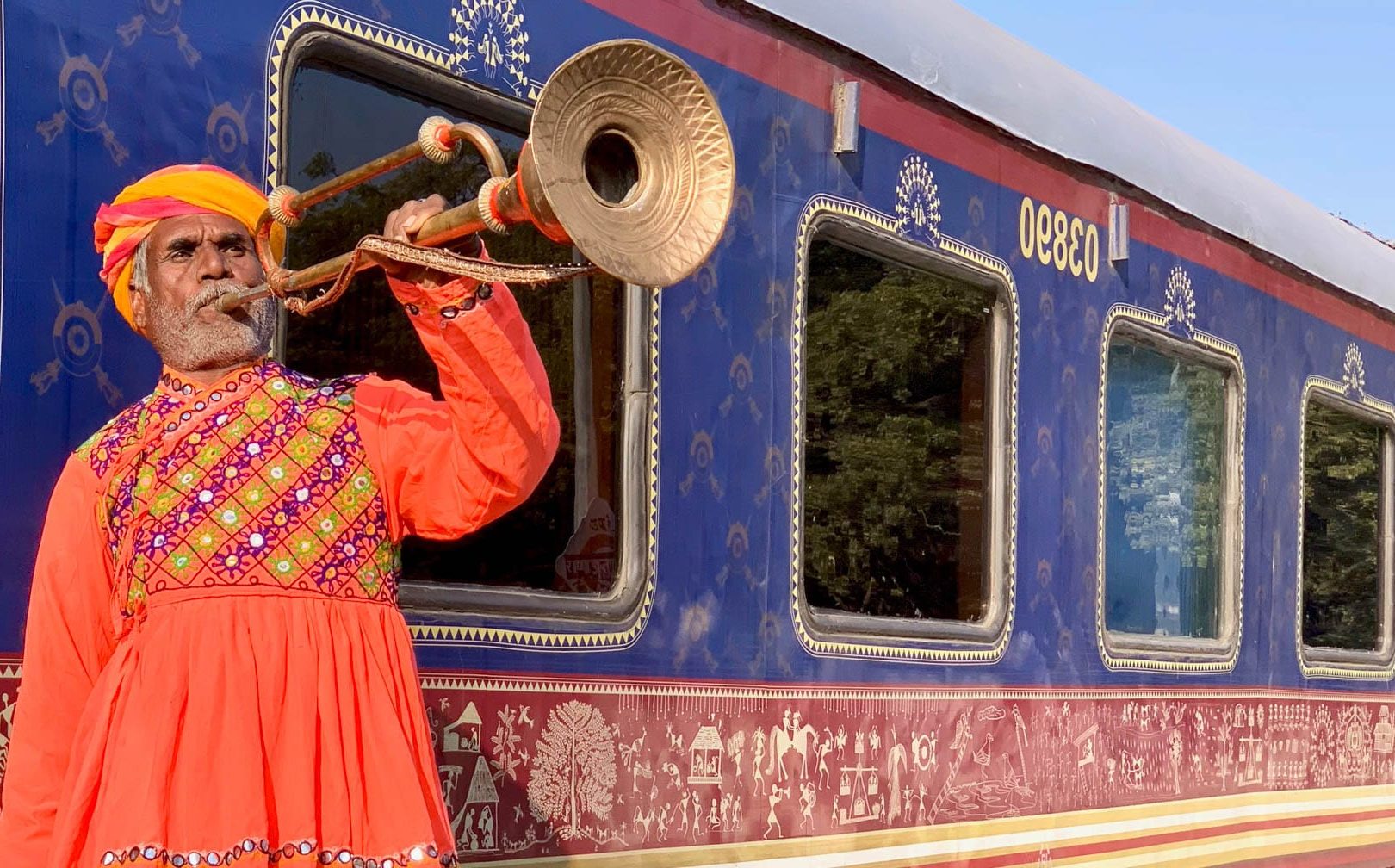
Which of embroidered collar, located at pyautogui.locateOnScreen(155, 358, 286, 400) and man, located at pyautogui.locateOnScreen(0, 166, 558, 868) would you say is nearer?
man, located at pyautogui.locateOnScreen(0, 166, 558, 868)

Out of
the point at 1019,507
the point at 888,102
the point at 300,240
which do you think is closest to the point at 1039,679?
the point at 1019,507

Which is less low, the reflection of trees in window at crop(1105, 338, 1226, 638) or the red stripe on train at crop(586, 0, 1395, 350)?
the red stripe on train at crop(586, 0, 1395, 350)

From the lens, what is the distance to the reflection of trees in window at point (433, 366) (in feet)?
9.37

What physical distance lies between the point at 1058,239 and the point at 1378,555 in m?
2.83

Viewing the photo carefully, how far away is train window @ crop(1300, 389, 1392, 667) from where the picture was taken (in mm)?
6422

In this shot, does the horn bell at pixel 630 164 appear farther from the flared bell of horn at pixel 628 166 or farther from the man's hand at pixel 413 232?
the man's hand at pixel 413 232

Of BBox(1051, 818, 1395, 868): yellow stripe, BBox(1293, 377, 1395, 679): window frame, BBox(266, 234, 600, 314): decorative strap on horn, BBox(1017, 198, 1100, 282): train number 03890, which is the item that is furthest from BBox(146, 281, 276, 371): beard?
BBox(1293, 377, 1395, 679): window frame

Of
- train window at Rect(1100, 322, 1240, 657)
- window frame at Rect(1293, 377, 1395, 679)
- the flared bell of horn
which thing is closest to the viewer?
the flared bell of horn

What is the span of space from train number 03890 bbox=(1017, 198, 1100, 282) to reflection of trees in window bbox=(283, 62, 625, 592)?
1.65m

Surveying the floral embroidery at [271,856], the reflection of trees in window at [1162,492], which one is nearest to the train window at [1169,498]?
the reflection of trees in window at [1162,492]

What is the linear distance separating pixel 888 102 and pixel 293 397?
2290 mm

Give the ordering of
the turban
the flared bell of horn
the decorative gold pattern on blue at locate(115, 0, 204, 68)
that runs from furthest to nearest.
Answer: the decorative gold pattern on blue at locate(115, 0, 204, 68)
the turban
the flared bell of horn

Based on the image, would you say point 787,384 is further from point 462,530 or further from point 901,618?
point 462,530

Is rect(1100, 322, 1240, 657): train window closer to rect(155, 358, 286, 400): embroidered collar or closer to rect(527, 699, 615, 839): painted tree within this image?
rect(527, 699, 615, 839): painted tree
